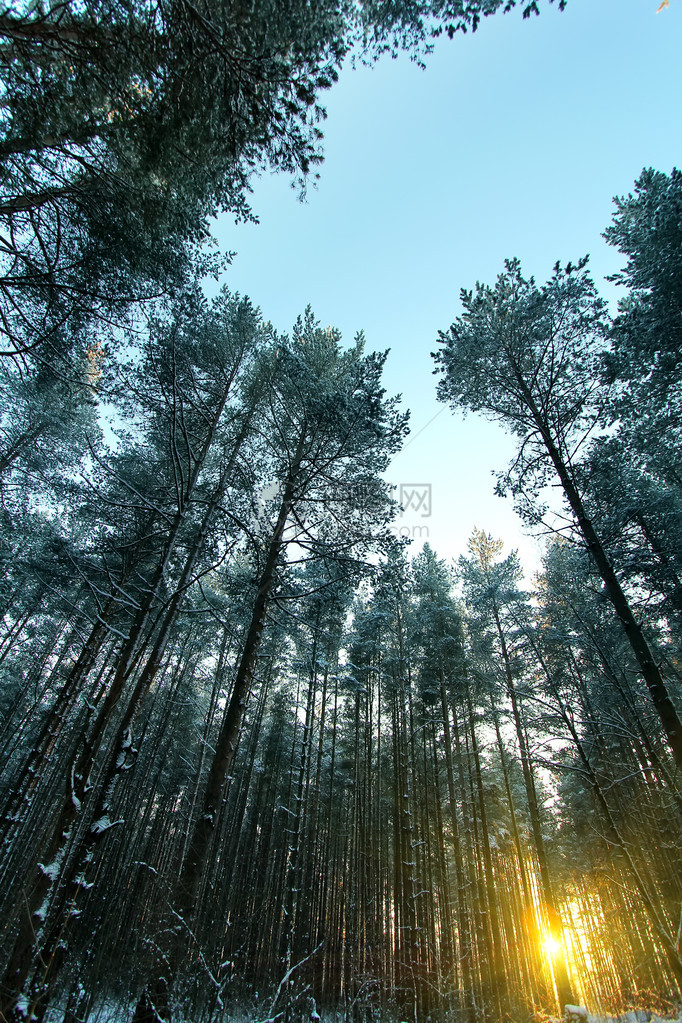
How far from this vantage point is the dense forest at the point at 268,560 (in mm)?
4625

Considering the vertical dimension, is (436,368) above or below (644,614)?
above

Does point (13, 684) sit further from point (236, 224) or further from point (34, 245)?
point (236, 224)

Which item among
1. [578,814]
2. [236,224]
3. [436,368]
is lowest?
[578,814]

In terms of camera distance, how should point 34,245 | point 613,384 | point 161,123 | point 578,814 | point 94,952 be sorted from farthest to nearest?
point 578,814, point 94,952, point 613,384, point 34,245, point 161,123

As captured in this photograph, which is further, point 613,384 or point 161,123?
point 613,384

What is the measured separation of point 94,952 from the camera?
13.4 meters

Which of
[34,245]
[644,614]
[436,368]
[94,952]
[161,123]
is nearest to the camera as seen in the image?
[161,123]

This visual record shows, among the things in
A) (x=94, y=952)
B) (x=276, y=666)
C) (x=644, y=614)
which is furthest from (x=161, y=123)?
(x=94, y=952)

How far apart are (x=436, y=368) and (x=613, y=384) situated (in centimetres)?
353

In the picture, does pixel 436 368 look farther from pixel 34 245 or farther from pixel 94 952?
pixel 94 952

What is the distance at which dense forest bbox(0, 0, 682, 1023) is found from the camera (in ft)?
15.2

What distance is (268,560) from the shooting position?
740 centimetres

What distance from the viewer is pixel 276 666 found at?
64.2 feet

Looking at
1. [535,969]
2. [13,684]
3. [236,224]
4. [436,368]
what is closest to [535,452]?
[436,368]
